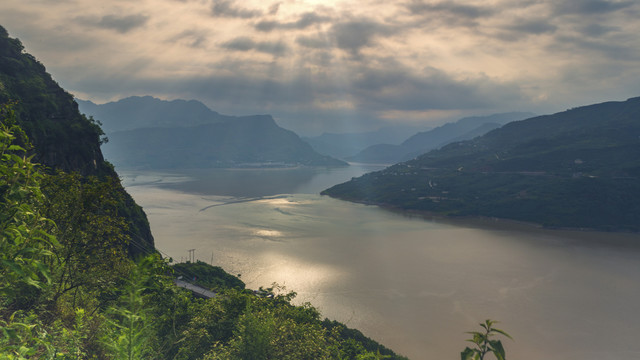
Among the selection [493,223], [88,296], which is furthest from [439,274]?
[493,223]

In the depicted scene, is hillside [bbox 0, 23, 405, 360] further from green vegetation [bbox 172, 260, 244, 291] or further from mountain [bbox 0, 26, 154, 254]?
mountain [bbox 0, 26, 154, 254]

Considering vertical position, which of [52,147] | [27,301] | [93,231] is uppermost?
[52,147]

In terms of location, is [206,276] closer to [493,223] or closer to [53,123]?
[53,123]

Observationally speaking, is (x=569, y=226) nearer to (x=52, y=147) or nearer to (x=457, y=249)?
(x=457, y=249)

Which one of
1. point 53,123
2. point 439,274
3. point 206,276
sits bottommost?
point 439,274

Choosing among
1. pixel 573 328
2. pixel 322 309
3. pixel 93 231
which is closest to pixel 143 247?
pixel 322 309

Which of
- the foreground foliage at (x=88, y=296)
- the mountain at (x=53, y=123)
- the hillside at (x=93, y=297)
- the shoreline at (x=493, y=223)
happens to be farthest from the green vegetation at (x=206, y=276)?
the shoreline at (x=493, y=223)

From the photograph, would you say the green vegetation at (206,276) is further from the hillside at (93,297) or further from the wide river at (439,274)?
the hillside at (93,297)

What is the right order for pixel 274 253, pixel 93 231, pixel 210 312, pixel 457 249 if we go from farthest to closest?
1. pixel 457 249
2. pixel 274 253
3. pixel 210 312
4. pixel 93 231
